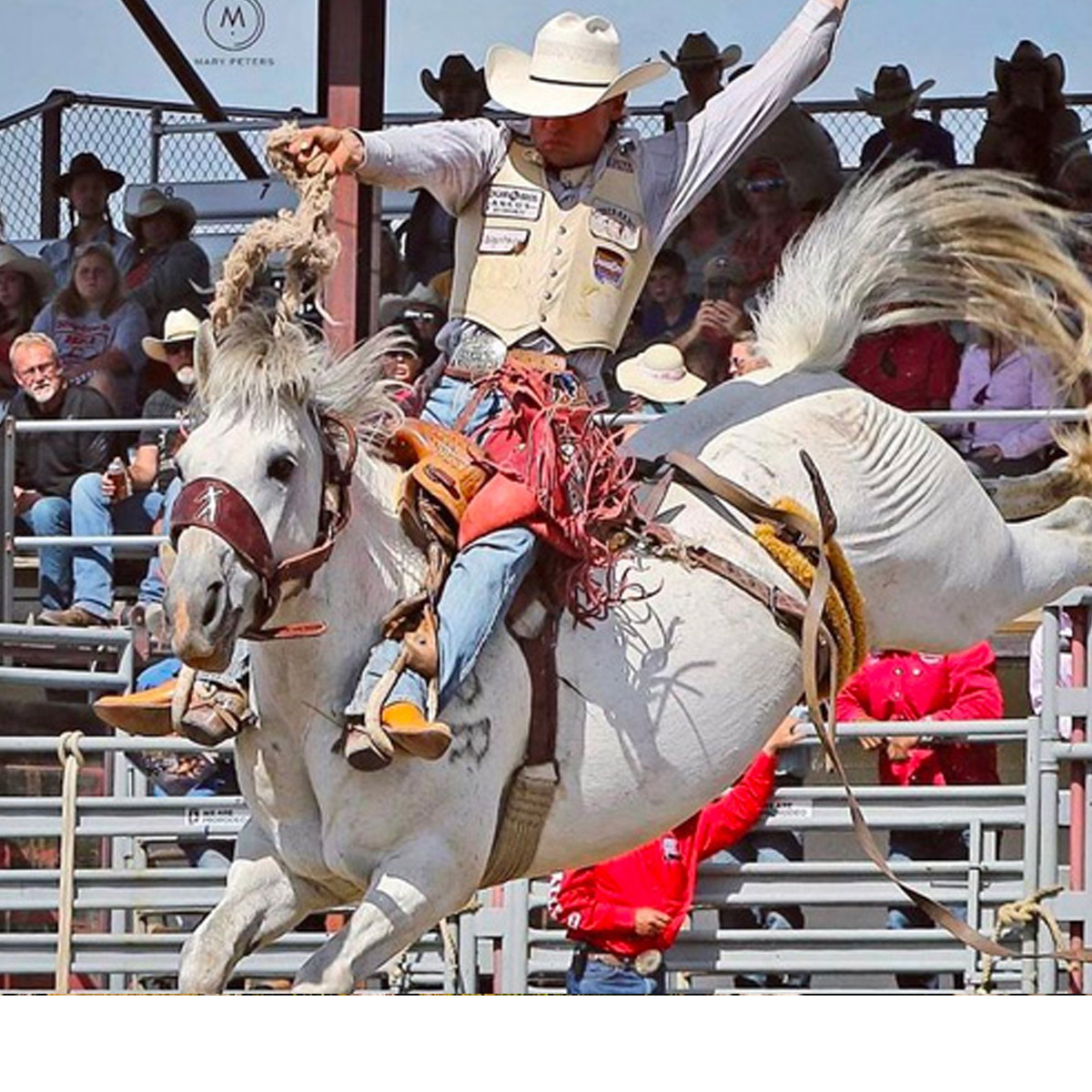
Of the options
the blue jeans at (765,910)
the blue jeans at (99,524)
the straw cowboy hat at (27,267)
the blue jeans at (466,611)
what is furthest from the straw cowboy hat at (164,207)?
the blue jeans at (466,611)

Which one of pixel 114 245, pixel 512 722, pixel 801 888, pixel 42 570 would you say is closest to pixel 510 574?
pixel 512 722

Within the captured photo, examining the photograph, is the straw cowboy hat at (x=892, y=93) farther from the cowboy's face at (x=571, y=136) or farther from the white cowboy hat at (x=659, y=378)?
the cowboy's face at (x=571, y=136)

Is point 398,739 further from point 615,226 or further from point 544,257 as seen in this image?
point 615,226

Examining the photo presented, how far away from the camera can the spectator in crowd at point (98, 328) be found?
32.3 ft

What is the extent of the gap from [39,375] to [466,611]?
4.52 m

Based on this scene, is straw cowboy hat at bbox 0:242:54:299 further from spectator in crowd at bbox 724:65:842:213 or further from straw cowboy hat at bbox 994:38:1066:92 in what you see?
straw cowboy hat at bbox 994:38:1066:92

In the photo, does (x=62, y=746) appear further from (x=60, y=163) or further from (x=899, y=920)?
(x=60, y=163)

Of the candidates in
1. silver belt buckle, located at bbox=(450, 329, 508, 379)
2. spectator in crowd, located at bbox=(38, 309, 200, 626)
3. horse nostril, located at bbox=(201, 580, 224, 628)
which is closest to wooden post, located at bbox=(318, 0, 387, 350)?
spectator in crowd, located at bbox=(38, 309, 200, 626)

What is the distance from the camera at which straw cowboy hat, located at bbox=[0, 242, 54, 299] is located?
10472mm

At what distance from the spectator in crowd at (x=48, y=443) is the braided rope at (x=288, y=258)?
13.0 ft

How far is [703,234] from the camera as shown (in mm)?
9734

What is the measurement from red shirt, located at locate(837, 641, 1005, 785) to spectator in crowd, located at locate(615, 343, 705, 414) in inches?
36.0

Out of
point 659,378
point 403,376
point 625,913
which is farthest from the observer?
point 659,378

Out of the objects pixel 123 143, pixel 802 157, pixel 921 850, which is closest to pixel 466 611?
pixel 921 850
